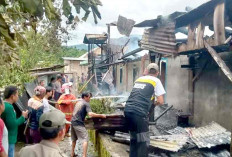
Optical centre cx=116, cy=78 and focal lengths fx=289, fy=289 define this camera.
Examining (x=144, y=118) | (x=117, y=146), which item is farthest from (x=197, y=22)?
(x=117, y=146)

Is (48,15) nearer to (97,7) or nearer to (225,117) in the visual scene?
(97,7)

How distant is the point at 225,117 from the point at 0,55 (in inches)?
281

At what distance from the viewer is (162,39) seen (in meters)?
8.30

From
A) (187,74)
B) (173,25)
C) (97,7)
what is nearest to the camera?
(97,7)

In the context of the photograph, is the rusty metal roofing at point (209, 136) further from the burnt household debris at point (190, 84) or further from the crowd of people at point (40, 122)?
the crowd of people at point (40, 122)

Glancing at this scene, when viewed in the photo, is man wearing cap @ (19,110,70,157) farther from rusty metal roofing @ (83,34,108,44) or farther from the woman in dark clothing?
rusty metal roofing @ (83,34,108,44)

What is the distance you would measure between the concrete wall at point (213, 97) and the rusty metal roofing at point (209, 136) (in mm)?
1375

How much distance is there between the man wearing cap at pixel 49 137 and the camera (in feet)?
8.68

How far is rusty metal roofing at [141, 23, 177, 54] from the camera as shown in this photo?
26.5ft

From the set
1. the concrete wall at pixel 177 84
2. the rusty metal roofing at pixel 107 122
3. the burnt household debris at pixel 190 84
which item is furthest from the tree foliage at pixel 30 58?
the concrete wall at pixel 177 84

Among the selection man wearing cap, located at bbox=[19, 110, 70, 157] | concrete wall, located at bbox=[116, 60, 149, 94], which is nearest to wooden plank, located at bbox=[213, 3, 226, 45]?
man wearing cap, located at bbox=[19, 110, 70, 157]

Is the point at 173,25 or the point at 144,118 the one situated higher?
the point at 173,25

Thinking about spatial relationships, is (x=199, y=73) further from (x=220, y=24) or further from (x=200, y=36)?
(x=220, y=24)

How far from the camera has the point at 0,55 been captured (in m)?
3.33
